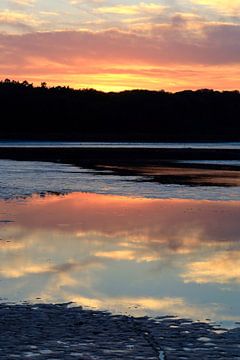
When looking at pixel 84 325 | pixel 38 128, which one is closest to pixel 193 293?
pixel 84 325

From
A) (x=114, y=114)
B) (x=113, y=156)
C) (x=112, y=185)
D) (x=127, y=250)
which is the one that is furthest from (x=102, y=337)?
(x=114, y=114)

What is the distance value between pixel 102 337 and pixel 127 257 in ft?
16.8

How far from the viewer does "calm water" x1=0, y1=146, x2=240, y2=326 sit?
10.5 metres

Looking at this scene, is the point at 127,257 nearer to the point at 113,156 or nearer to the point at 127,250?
the point at 127,250

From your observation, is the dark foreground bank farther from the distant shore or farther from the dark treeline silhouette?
the dark treeline silhouette

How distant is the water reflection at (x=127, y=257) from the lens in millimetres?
10508

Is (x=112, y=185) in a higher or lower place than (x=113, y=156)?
higher

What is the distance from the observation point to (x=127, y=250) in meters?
14.4

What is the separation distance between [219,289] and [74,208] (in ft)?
36.6

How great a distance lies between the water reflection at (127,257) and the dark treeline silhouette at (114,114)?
344 ft

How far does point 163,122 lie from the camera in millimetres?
144500

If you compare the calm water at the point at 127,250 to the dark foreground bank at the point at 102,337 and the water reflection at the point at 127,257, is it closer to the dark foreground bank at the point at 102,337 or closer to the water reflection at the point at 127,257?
the water reflection at the point at 127,257

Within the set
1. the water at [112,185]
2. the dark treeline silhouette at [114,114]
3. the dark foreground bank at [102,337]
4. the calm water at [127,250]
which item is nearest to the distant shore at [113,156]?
the water at [112,185]

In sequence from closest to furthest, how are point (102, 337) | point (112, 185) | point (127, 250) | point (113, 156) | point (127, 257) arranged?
1. point (102, 337)
2. point (127, 257)
3. point (127, 250)
4. point (112, 185)
5. point (113, 156)
